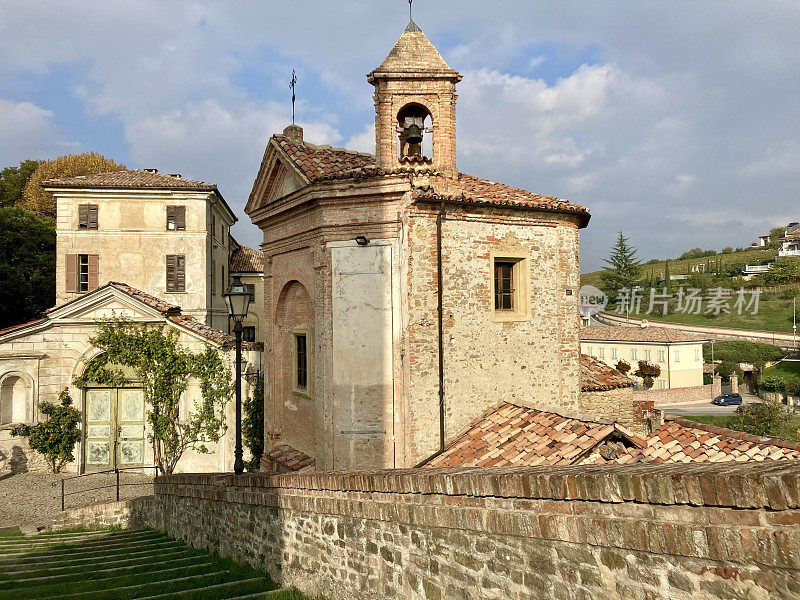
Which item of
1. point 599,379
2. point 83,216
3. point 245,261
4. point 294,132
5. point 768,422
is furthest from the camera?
point 245,261

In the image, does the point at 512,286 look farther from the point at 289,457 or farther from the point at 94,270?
the point at 94,270

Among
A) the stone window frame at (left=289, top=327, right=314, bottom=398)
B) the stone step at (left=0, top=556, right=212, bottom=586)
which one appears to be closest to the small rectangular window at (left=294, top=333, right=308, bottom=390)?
the stone window frame at (left=289, top=327, right=314, bottom=398)

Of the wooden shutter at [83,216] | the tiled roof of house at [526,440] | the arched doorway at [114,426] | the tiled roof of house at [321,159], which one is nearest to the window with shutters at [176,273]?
the wooden shutter at [83,216]

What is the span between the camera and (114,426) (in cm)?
1739

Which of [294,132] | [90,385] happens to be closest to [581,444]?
[294,132]

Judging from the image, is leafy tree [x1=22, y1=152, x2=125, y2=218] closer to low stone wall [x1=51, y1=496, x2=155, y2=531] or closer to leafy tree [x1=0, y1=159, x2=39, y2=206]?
leafy tree [x1=0, y1=159, x2=39, y2=206]

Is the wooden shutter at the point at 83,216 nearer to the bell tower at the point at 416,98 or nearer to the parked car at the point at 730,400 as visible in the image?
the bell tower at the point at 416,98

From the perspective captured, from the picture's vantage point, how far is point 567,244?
37.7ft

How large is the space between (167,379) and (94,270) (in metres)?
9.27

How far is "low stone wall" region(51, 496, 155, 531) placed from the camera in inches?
456

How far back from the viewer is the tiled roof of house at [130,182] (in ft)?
74.2

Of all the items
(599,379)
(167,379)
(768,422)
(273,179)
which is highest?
(273,179)

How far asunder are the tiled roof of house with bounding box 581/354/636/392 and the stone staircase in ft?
28.9

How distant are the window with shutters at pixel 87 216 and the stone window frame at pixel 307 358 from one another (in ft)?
52.7
